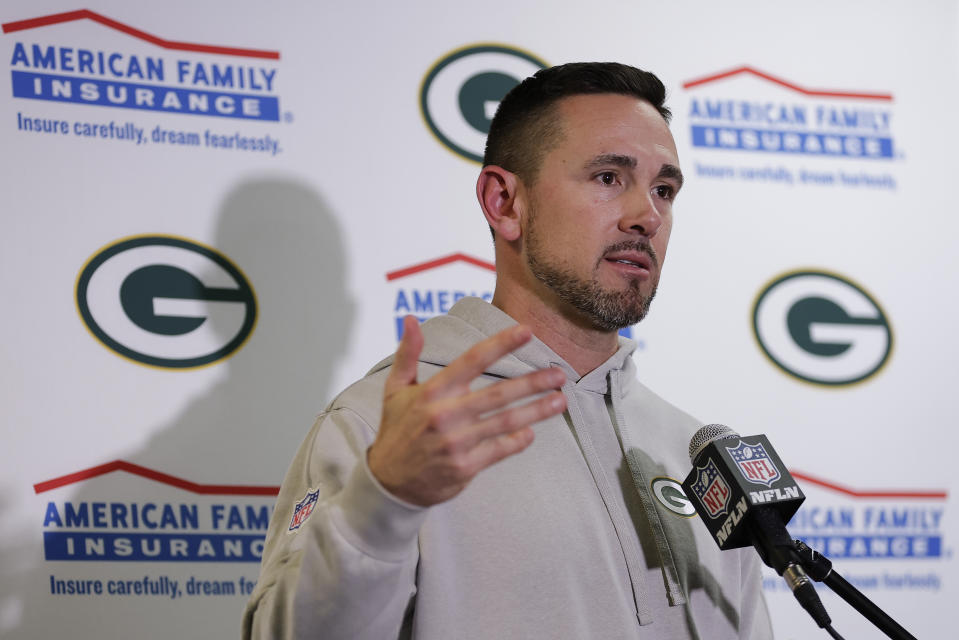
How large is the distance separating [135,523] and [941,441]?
1.76m

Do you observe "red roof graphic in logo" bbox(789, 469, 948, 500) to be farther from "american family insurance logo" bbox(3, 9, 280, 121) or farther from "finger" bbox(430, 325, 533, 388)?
"finger" bbox(430, 325, 533, 388)

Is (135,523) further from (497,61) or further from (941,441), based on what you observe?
(941,441)

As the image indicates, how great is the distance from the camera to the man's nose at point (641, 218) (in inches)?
57.0

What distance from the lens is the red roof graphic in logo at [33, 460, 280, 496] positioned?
66.6 inches

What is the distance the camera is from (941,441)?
2.24m

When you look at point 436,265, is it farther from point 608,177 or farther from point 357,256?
point 608,177

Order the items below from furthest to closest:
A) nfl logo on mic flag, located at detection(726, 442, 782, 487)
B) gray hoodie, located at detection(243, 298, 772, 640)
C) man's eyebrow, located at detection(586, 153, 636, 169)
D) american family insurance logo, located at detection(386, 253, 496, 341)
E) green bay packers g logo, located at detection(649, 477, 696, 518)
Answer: american family insurance logo, located at detection(386, 253, 496, 341), man's eyebrow, located at detection(586, 153, 636, 169), green bay packers g logo, located at detection(649, 477, 696, 518), nfl logo on mic flag, located at detection(726, 442, 782, 487), gray hoodie, located at detection(243, 298, 772, 640)

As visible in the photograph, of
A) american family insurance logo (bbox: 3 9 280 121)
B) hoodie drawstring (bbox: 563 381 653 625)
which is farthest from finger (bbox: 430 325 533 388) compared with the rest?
american family insurance logo (bbox: 3 9 280 121)

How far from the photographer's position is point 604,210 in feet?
4.83

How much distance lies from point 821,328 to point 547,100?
39.1 inches

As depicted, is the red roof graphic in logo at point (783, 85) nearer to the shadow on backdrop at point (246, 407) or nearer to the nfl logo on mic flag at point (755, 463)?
the shadow on backdrop at point (246, 407)

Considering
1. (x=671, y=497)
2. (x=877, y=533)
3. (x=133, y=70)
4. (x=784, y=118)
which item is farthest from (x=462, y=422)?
(x=784, y=118)

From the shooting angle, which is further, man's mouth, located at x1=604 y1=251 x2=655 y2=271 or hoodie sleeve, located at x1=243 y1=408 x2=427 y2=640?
man's mouth, located at x1=604 y1=251 x2=655 y2=271

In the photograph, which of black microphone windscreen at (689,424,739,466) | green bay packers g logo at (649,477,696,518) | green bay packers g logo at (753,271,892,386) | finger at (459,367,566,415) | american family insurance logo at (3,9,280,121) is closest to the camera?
finger at (459,367,566,415)
